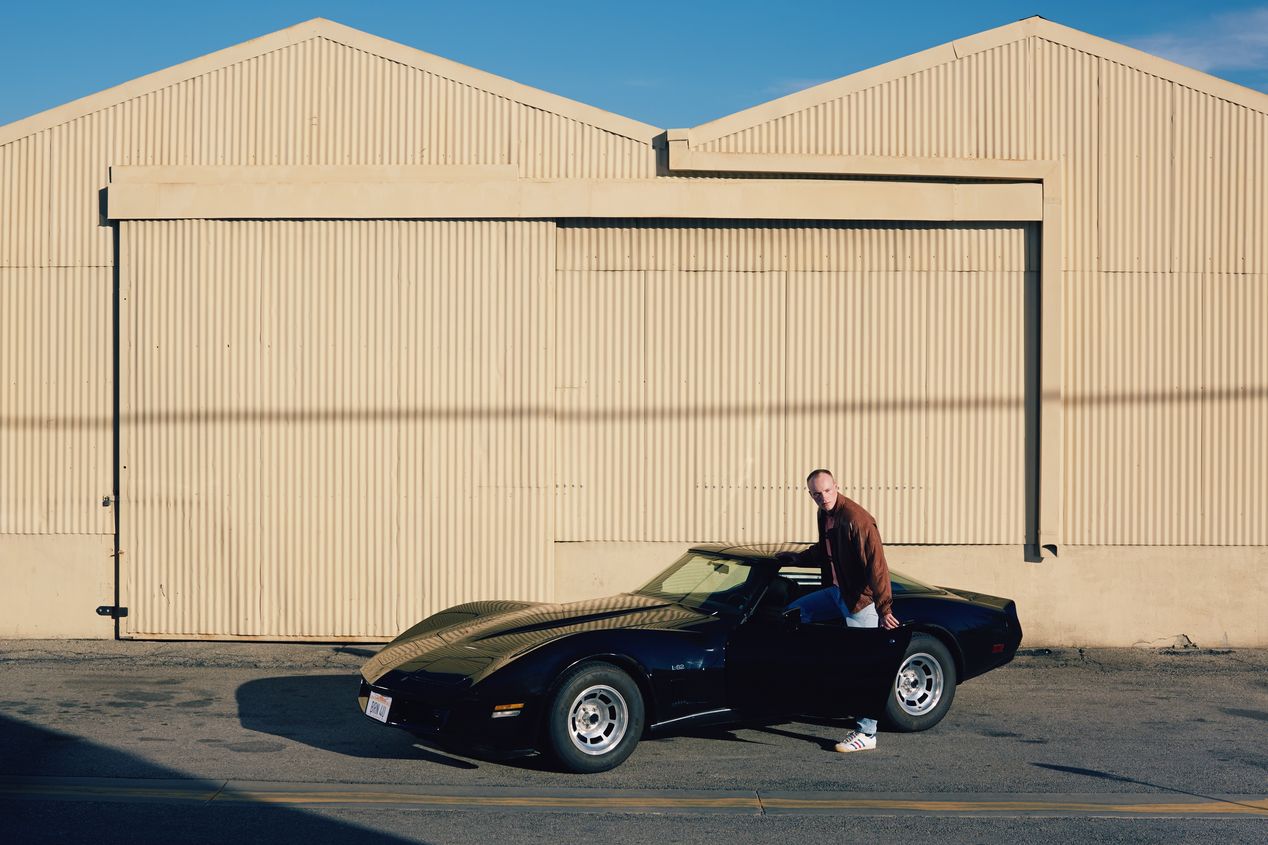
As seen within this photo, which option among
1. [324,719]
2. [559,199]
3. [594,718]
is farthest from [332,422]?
[594,718]

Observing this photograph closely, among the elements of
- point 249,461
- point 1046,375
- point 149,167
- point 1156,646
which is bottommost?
point 1156,646

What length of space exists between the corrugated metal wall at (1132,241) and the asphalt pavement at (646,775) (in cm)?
246

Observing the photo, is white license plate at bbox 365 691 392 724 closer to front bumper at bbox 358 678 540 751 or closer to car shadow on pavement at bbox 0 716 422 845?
front bumper at bbox 358 678 540 751

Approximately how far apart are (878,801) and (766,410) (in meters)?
5.87

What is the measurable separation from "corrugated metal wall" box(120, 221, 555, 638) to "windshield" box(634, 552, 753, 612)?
3.52m

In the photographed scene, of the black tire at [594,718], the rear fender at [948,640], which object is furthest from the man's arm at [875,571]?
the black tire at [594,718]

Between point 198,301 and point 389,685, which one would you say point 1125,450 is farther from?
point 198,301

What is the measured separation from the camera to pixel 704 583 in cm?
845

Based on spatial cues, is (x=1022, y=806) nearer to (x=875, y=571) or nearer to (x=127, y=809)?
(x=875, y=571)

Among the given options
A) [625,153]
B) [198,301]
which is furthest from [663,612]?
[198,301]

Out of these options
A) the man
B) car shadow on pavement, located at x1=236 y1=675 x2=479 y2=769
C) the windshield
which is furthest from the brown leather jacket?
car shadow on pavement, located at x1=236 y1=675 x2=479 y2=769

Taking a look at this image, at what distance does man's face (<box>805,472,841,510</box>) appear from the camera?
8023 millimetres

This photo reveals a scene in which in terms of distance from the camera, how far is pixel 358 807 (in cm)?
657

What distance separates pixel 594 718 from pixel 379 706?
49.6 inches
